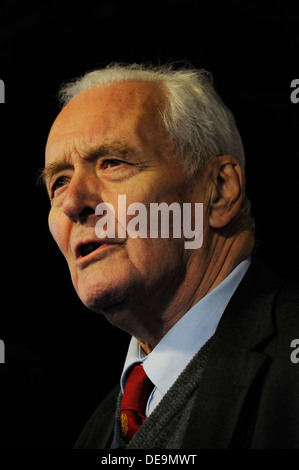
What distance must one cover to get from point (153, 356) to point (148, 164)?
0.49m

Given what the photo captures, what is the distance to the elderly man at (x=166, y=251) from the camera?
142cm

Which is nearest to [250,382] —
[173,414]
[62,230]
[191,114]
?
[173,414]

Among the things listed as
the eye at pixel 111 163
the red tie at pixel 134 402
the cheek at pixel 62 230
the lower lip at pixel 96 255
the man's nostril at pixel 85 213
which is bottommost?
the red tie at pixel 134 402

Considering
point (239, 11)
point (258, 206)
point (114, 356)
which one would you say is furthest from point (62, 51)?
point (114, 356)

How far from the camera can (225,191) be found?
170 centimetres

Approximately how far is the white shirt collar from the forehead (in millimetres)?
451

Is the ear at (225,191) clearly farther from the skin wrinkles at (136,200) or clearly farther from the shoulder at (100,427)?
the shoulder at (100,427)

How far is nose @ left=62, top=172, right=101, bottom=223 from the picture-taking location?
155 cm

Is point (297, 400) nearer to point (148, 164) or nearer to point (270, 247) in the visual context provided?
point (148, 164)

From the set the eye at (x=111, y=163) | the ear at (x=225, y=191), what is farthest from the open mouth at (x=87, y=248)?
the ear at (x=225, y=191)

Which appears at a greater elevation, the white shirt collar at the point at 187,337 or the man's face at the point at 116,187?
the man's face at the point at 116,187

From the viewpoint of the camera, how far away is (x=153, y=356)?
1602mm

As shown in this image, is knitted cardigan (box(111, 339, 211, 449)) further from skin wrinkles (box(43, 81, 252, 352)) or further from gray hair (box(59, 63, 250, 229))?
gray hair (box(59, 63, 250, 229))

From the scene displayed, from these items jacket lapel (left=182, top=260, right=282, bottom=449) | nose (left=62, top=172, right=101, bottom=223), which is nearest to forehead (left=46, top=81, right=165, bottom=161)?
nose (left=62, top=172, right=101, bottom=223)
